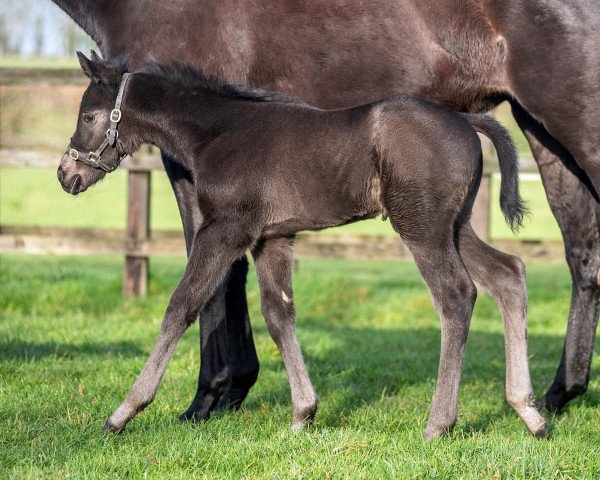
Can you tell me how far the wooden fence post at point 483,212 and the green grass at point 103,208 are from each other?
8.26 m

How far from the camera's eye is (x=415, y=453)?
3.51 metres

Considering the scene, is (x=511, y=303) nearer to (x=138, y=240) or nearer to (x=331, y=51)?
(x=331, y=51)

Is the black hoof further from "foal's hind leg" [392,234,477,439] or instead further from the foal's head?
"foal's hind leg" [392,234,477,439]

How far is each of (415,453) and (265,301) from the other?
44.3 inches

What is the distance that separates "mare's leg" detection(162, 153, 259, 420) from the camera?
4.54 meters

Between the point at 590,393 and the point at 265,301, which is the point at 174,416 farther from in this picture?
the point at 590,393

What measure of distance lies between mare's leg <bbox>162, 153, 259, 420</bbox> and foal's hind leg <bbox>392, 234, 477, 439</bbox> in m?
1.11

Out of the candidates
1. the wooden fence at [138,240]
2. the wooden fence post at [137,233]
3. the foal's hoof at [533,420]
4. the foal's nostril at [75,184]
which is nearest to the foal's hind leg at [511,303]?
the foal's hoof at [533,420]

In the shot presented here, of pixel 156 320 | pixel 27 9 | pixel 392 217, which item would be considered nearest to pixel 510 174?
pixel 392 217

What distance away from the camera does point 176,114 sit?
14.0 ft

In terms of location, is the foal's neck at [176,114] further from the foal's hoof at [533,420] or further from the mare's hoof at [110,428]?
the foal's hoof at [533,420]

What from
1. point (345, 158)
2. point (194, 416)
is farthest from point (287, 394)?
point (345, 158)

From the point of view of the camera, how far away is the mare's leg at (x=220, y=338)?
4.54 meters

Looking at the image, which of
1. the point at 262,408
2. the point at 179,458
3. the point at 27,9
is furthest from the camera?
the point at 27,9
